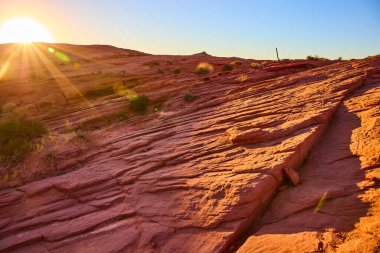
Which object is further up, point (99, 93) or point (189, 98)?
point (99, 93)

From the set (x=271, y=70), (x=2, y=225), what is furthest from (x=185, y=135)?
(x=271, y=70)

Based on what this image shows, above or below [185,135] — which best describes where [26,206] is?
below

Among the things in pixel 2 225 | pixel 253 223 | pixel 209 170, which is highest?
pixel 209 170

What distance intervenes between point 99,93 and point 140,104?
9676mm

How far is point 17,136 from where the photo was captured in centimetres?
1514

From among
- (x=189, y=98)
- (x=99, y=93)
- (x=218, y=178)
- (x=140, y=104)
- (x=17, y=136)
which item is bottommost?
(x=218, y=178)

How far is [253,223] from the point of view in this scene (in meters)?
6.62

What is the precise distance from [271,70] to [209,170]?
14150 millimetres

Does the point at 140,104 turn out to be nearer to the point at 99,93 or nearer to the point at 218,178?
the point at 99,93

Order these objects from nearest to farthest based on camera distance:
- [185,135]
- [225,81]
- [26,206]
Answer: [26,206] → [185,135] → [225,81]

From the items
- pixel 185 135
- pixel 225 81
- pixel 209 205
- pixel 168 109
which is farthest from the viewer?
pixel 225 81

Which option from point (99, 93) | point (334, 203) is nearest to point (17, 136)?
point (99, 93)

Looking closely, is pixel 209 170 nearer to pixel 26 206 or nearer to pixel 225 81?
pixel 26 206

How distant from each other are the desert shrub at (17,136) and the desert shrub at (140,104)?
496 cm
